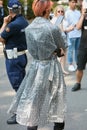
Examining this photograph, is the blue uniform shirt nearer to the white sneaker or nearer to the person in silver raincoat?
the person in silver raincoat

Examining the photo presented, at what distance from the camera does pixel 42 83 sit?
5121 mm

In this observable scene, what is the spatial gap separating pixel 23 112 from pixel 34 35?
0.91m

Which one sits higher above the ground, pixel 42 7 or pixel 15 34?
pixel 42 7

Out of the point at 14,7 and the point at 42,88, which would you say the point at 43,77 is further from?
the point at 14,7

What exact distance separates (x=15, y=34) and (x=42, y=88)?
132 centimetres

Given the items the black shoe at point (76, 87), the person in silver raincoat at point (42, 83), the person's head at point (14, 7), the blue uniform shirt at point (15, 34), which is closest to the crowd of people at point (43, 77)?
the person in silver raincoat at point (42, 83)

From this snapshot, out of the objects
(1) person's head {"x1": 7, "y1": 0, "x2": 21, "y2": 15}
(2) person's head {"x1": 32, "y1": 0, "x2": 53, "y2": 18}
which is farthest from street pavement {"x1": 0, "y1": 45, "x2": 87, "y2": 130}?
(2) person's head {"x1": 32, "y1": 0, "x2": 53, "y2": 18}

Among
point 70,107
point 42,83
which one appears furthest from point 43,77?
point 70,107

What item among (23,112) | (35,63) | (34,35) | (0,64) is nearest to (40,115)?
(23,112)

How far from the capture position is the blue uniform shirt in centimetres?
609

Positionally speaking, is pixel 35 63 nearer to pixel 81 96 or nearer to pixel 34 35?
pixel 34 35

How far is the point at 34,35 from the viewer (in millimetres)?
5012

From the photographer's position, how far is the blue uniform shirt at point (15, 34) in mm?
6094

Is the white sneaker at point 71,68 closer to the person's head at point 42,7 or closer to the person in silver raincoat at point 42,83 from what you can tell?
the person in silver raincoat at point 42,83
